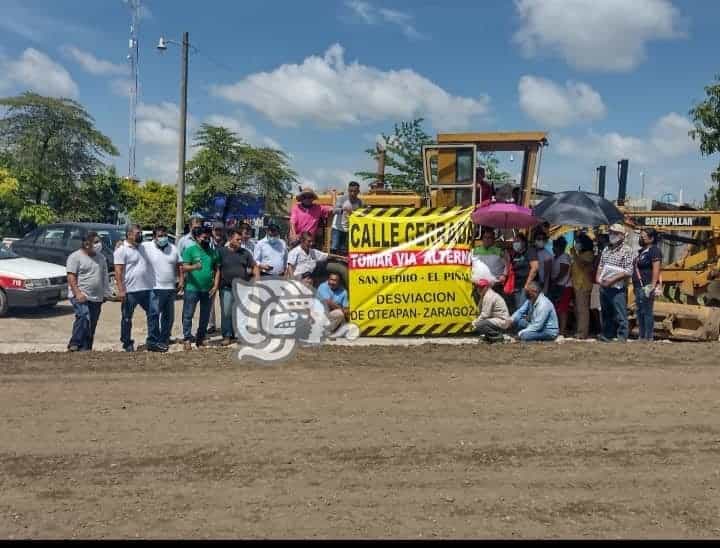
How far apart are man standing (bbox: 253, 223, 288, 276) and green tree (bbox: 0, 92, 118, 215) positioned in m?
21.5

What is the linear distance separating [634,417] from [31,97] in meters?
29.3

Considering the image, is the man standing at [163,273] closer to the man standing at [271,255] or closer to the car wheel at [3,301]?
the man standing at [271,255]

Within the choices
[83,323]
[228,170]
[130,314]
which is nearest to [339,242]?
[130,314]

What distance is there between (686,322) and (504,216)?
3446mm

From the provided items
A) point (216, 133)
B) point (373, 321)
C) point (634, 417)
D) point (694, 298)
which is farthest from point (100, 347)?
point (216, 133)

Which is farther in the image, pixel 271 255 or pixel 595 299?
pixel 595 299

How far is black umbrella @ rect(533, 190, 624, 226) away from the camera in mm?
9953

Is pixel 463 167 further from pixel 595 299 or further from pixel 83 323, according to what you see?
pixel 83 323

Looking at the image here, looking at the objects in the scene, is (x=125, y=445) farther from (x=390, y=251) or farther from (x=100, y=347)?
(x=390, y=251)

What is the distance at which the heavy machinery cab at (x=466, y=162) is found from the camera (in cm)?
1091

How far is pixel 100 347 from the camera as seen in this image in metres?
10.4

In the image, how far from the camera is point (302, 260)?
10352mm

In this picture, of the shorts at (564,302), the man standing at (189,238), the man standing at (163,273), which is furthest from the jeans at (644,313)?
the man standing at (163,273)

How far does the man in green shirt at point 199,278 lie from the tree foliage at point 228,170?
19997 millimetres
